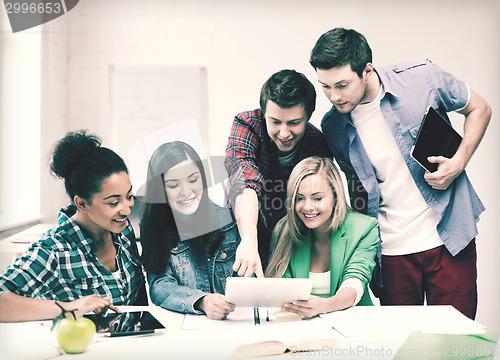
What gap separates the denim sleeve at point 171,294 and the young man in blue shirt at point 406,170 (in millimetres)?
701

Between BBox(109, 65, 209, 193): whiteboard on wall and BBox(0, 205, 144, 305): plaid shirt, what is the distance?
0.32m

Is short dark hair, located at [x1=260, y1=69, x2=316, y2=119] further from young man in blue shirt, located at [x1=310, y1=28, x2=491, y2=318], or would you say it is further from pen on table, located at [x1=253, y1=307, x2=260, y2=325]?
pen on table, located at [x1=253, y1=307, x2=260, y2=325]

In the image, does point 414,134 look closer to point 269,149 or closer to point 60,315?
point 269,149

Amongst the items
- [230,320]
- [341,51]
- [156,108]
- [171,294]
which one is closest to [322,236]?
[230,320]

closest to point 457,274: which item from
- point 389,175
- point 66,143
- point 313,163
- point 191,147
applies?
point 389,175

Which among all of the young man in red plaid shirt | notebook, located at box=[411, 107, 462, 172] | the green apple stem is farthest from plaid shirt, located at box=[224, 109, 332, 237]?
the green apple stem

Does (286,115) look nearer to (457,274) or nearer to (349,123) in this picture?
(349,123)

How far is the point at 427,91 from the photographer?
176cm

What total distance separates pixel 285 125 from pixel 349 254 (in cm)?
49

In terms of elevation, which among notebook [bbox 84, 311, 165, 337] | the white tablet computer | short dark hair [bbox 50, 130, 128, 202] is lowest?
notebook [bbox 84, 311, 165, 337]

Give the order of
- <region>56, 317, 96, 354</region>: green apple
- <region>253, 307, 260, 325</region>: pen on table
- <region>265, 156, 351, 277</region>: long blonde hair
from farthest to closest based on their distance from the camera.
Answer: <region>265, 156, 351, 277</region>: long blonde hair, <region>253, 307, 260, 325</region>: pen on table, <region>56, 317, 96, 354</region>: green apple

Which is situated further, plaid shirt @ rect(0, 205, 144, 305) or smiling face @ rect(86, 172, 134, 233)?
smiling face @ rect(86, 172, 134, 233)

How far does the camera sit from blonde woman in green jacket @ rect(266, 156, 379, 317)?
5.35 feet

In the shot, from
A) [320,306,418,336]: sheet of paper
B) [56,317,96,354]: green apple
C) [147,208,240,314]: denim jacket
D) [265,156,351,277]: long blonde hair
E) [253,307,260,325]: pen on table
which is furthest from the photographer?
[265,156,351,277]: long blonde hair
